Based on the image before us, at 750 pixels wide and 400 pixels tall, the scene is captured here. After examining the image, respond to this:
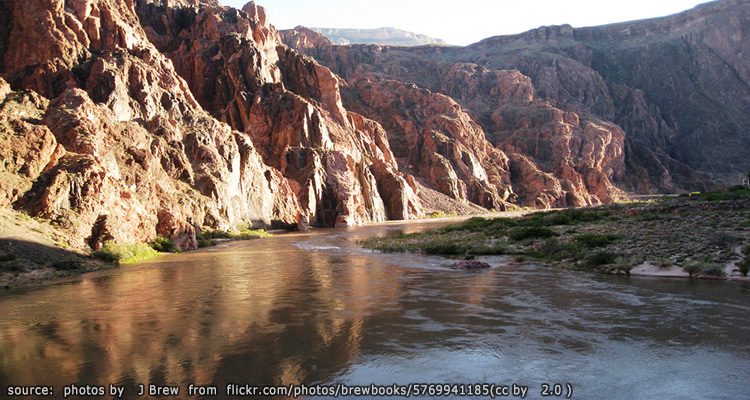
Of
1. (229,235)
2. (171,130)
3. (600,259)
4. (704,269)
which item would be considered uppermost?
(171,130)

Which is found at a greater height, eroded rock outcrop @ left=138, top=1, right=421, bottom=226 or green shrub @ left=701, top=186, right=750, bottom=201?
eroded rock outcrop @ left=138, top=1, right=421, bottom=226

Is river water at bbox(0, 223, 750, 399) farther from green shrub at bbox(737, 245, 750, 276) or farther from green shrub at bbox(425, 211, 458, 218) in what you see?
green shrub at bbox(425, 211, 458, 218)

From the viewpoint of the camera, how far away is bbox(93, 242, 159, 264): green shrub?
37.8 m

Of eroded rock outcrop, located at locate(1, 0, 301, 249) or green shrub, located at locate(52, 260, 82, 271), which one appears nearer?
green shrub, located at locate(52, 260, 82, 271)

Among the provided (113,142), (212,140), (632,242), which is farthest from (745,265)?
(212,140)

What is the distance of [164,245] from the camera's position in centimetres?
4784

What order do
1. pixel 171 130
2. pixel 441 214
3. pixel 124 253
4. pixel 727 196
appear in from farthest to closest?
pixel 441 214 → pixel 171 130 → pixel 727 196 → pixel 124 253

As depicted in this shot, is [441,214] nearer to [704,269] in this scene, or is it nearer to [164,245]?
[164,245]

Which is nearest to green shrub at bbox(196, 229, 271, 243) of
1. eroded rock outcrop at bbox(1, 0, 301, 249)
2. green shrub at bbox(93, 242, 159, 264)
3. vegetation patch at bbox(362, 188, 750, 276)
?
eroded rock outcrop at bbox(1, 0, 301, 249)

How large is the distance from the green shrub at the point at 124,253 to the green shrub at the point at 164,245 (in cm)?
314

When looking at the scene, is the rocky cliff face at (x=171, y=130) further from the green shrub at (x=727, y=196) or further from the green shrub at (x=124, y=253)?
the green shrub at (x=727, y=196)

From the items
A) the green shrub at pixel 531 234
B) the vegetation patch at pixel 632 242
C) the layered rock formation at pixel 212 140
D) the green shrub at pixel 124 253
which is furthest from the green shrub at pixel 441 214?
the green shrub at pixel 124 253

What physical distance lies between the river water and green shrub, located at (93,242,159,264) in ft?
31.1

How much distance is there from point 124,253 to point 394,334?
98.2ft
